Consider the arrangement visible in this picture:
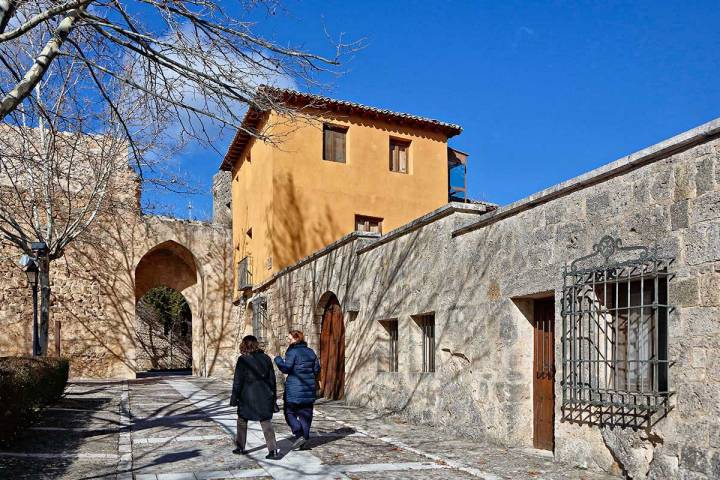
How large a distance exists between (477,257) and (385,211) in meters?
11.4

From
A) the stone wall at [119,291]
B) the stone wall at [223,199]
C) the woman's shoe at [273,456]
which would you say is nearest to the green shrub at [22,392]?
the woman's shoe at [273,456]

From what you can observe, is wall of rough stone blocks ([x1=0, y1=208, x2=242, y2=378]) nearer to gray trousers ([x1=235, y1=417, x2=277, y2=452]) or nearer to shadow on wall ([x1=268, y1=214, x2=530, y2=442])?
shadow on wall ([x1=268, y1=214, x2=530, y2=442])

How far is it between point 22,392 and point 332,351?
709 centimetres

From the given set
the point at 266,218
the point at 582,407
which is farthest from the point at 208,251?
the point at 582,407

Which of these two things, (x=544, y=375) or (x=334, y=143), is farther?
(x=334, y=143)

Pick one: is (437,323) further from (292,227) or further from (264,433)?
(292,227)

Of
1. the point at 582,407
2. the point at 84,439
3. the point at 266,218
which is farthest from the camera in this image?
the point at 266,218

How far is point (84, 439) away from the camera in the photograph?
8.34 m

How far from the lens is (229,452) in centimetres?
745

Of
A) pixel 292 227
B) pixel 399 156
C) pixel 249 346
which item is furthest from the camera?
pixel 399 156

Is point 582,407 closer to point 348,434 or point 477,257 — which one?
point 477,257

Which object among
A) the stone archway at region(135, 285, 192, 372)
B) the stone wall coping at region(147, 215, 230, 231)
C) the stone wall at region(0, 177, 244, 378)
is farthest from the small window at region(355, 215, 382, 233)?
the stone archway at region(135, 285, 192, 372)

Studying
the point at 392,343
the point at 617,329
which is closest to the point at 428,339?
the point at 392,343

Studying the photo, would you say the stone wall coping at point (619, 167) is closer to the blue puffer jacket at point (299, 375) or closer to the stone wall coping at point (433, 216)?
the stone wall coping at point (433, 216)
